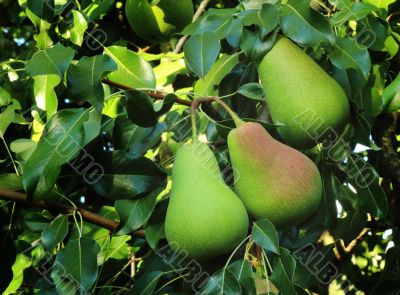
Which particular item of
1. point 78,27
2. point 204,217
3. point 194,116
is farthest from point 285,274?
point 78,27

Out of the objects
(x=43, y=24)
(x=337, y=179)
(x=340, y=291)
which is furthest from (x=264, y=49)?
(x=340, y=291)

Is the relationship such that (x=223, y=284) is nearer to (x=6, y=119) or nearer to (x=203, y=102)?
(x=203, y=102)

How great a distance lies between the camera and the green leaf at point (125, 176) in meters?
1.49

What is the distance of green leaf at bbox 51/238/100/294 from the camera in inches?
54.1

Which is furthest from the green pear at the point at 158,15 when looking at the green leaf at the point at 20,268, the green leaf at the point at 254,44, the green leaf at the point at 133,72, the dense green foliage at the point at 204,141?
the green leaf at the point at 20,268

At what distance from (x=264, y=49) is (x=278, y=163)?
0.90 feet

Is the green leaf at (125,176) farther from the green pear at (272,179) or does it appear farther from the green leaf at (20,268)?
the green leaf at (20,268)

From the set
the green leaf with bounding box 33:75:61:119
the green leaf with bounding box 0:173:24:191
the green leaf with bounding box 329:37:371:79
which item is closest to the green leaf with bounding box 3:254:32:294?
the green leaf with bounding box 33:75:61:119

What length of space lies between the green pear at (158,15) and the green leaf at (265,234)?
2.80ft

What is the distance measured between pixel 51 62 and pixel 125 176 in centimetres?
28

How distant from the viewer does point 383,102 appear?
5.34ft

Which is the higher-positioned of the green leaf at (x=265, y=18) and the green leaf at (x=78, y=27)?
the green leaf at (x=265, y=18)

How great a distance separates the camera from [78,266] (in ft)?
4.57

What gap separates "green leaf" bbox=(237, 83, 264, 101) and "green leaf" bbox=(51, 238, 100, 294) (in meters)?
0.43
